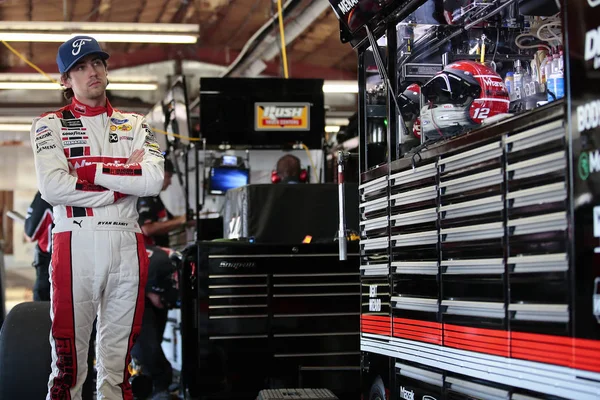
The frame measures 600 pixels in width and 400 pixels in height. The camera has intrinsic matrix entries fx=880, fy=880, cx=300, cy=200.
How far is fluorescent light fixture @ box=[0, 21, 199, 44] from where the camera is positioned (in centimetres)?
1030

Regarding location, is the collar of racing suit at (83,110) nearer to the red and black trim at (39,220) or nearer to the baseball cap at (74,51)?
the baseball cap at (74,51)

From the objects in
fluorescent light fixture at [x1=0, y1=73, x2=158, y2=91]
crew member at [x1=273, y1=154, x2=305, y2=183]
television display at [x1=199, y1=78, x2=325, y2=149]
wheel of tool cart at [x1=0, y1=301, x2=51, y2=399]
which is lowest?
wheel of tool cart at [x1=0, y1=301, x2=51, y2=399]

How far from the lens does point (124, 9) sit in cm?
→ 1460

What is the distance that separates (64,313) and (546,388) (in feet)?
7.47

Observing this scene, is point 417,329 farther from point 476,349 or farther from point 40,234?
point 40,234

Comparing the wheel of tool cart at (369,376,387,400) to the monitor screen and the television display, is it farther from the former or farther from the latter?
the monitor screen

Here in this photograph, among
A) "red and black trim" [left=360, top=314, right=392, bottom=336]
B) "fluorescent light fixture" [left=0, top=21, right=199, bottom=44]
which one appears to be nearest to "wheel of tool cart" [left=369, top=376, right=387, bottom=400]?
"red and black trim" [left=360, top=314, right=392, bottom=336]

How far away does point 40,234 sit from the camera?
697 cm

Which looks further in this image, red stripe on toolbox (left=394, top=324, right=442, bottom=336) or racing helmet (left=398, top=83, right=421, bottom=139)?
racing helmet (left=398, top=83, right=421, bottom=139)

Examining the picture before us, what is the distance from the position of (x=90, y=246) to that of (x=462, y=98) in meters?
1.77

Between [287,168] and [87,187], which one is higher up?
[287,168]

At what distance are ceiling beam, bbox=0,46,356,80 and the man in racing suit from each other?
1310 centimetres

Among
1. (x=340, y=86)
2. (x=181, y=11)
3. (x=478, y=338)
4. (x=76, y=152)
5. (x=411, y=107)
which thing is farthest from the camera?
(x=181, y=11)

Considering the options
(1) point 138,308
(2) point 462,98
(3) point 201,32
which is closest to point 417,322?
(2) point 462,98
